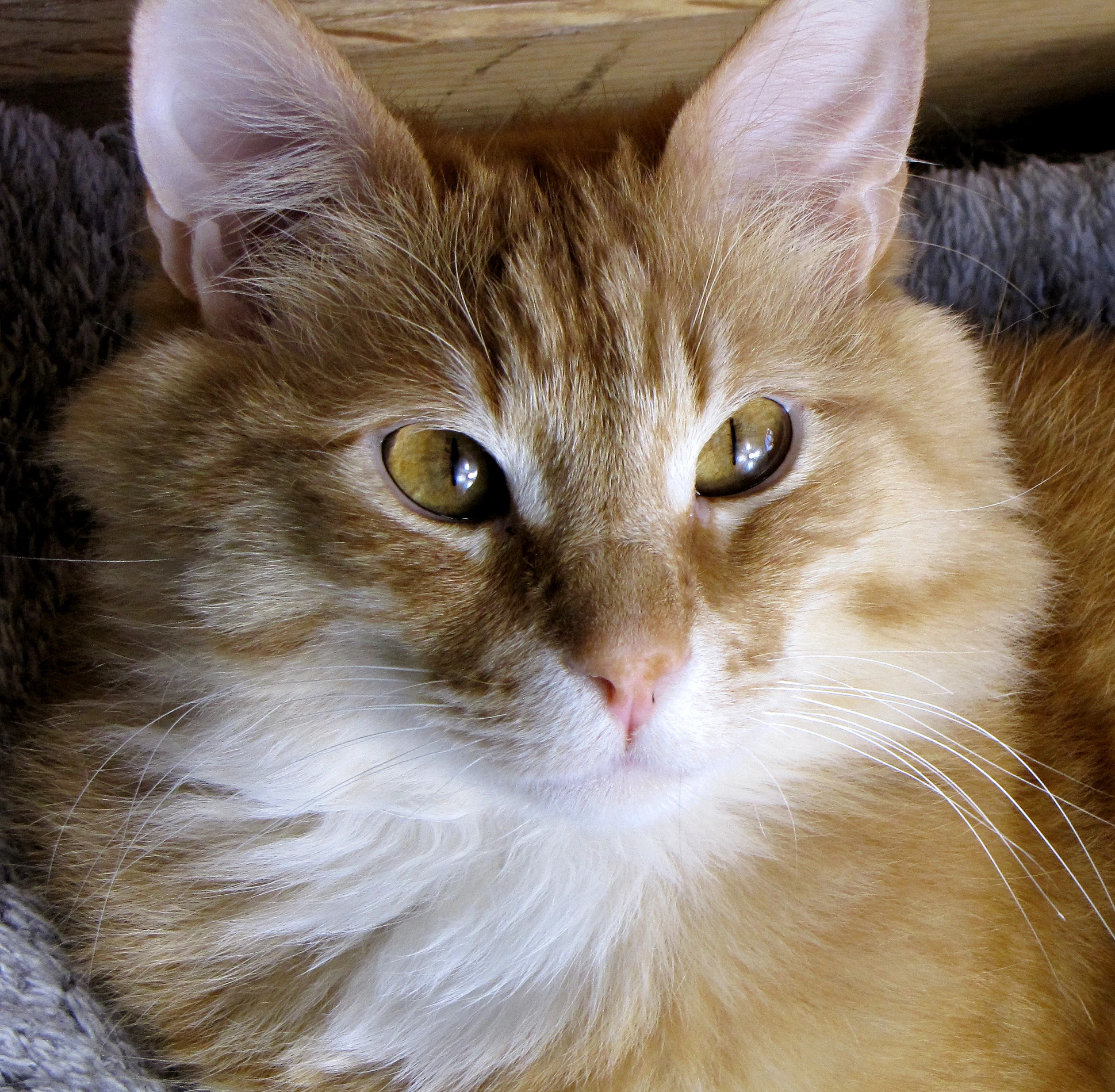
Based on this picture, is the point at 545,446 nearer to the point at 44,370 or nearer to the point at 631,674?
the point at 631,674

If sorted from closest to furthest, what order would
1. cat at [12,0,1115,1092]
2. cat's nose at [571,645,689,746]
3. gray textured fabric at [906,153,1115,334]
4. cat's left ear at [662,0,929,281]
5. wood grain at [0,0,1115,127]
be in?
cat's nose at [571,645,689,746], cat at [12,0,1115,1092], cat's left ear at [662,0,929,281], wood grain at [0,0,1115,127], gray textured fabric at [906,153,1115,334]

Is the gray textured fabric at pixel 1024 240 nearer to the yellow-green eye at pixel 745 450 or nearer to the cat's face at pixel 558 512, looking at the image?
the cat's face at pixel 558 512

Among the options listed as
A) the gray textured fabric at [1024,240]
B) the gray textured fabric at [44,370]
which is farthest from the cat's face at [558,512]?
the gray textured fabric at [1024,240]

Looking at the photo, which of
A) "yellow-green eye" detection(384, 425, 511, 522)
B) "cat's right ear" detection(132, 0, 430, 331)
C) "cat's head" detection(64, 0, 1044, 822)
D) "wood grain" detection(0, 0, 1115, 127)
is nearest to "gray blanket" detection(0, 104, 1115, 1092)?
"wood grain" detection(0, 0, 1115, 127)

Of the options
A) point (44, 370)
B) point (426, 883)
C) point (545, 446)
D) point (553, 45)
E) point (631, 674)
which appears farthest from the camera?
point (553, 45)

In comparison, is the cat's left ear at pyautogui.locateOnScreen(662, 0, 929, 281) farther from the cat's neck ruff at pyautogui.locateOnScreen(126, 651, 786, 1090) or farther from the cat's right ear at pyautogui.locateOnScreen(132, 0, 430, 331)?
the cat's neck ruff at pyautogui.locateOnScreen(126, 651, 786, 1090)

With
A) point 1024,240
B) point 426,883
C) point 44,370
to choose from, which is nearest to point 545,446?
point 426,883
